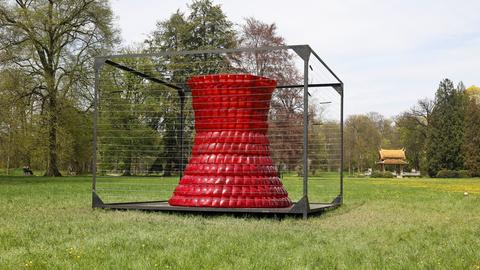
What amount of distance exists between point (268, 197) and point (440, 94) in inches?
2403

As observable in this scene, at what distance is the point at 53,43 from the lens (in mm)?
33625

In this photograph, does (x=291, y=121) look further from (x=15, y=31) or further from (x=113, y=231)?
(x=113, y=231)

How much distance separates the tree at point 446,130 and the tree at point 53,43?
126ft

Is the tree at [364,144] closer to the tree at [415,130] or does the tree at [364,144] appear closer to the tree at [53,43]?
the tree at [415,130]

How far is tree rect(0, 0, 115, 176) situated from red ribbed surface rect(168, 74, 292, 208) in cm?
2211

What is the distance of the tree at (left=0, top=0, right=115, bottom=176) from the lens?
102 feet

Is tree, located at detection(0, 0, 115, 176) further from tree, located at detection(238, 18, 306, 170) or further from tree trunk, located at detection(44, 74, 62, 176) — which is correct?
tree, located at detection(238, 18, 306, 170)

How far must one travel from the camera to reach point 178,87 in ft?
43.8

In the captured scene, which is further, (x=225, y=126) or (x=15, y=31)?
(x=15, y=31)

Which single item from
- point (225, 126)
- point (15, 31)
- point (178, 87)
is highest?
point (15, 31)

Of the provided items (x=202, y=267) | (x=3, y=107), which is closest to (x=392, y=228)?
(x=202, y=267)

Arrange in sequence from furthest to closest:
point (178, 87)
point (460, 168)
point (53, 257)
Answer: point (460, 168) < point (178, 87) < point (53, 257)

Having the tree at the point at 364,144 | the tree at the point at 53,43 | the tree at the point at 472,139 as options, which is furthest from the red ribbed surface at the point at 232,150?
the tree at the point at 364,144

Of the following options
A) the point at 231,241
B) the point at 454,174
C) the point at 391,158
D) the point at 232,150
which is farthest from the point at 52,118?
the point at 391,158
